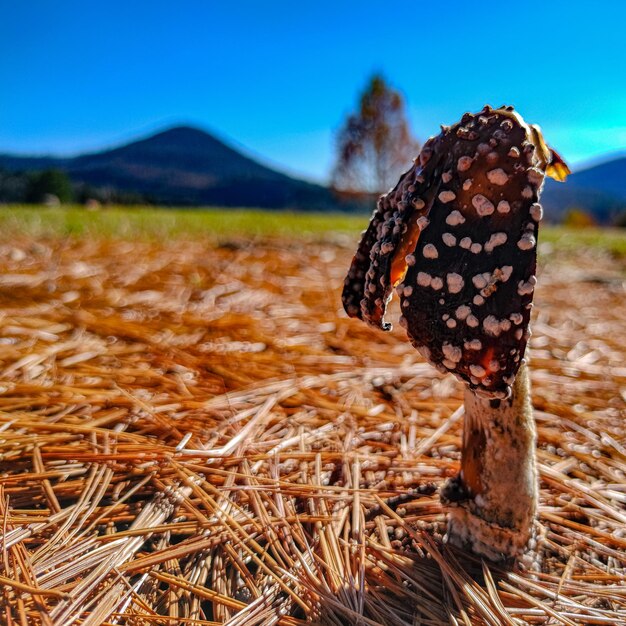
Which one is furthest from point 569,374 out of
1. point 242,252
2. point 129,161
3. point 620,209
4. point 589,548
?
point 620,209

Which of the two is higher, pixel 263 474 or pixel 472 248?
pixel 472 248

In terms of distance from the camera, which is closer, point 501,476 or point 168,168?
point 501,476

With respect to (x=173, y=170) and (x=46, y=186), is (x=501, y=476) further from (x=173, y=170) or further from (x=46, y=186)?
(x=46, y=186)

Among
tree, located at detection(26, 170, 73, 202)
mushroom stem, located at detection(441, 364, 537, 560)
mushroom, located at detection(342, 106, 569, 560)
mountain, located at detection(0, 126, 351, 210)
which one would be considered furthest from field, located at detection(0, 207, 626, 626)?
tree, located at detection(26, 170, 73, 202)

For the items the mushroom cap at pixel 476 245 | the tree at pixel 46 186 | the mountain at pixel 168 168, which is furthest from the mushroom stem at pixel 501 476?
the tree at pixel 46 186

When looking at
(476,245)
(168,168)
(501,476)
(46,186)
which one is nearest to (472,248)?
(476,245)

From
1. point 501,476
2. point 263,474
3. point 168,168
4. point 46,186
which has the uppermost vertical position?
point 46,186
